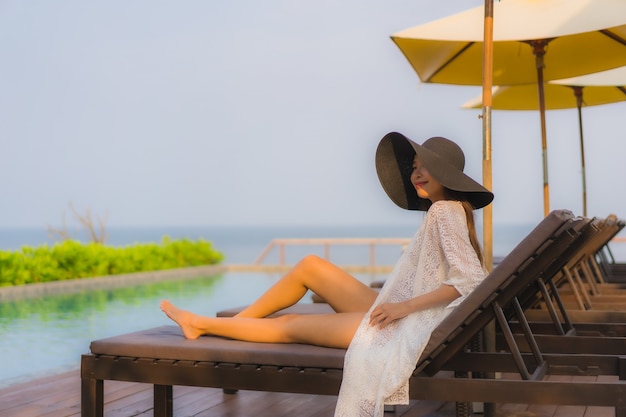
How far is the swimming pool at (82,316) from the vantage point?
6.01m

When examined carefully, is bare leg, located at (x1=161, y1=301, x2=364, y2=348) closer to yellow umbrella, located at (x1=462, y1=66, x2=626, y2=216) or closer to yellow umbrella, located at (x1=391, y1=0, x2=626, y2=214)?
yellow umbrella, located at (x1=391, y1=0, x2=626, y2=214)

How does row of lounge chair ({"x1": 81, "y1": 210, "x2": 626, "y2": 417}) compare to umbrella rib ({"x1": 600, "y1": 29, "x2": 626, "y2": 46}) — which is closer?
row of lounge chair ({"x1": 81, "y1": 210, "x2": 626, "y2": 417})

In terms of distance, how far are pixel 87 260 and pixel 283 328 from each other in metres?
9.88

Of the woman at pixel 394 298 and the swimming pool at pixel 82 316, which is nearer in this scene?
the woman at pixel 394 298

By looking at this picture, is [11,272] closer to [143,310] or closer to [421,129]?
[143,310]

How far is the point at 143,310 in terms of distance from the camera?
9.61 meters

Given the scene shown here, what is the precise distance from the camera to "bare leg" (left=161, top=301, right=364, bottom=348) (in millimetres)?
3021

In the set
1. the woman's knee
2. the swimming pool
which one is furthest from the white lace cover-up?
the swimming pool

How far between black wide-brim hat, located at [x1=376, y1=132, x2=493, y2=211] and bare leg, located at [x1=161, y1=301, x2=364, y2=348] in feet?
1.98

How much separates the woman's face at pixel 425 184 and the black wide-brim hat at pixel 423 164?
2.8 inches

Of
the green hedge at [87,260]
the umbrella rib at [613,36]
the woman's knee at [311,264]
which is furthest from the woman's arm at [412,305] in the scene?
the green hedge at [87,260]

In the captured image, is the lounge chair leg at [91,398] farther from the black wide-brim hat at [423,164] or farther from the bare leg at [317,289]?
the black wide-brim hat at [423,164]

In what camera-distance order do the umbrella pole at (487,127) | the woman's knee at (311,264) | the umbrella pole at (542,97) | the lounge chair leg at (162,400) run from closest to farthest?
the lounge chair leg at (162,400)
the woman's knee at (311,264)
the umbrella pole at (487,127)
the umbrella pole at (542,97)

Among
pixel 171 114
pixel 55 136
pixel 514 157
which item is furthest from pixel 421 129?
pixel 55 136
